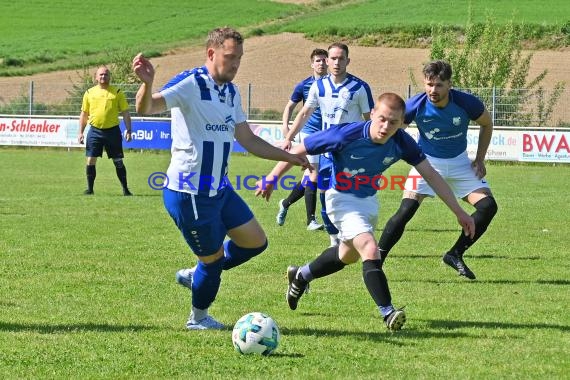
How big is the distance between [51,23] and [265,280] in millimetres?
56384

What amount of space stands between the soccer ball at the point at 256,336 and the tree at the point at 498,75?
21.7 meters

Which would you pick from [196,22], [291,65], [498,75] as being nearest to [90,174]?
[498,75]

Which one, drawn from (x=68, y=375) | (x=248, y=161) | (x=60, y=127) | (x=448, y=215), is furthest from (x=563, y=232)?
(x=60, y=127)

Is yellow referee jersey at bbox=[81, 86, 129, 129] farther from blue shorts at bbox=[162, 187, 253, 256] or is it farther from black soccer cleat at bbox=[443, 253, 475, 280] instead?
blue shorts at bbox=[162, 187, 253, 256]

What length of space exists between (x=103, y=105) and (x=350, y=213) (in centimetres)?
992

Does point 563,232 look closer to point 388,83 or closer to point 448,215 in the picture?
point 448,215

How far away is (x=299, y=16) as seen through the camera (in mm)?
61625

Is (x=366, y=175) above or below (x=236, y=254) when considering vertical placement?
above

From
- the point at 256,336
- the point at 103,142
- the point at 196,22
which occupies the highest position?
the point at 196,22

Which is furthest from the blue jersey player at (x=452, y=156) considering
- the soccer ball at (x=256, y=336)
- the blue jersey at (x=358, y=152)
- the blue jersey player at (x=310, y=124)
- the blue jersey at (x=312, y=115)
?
the blue jersey at (x=312, y=115)

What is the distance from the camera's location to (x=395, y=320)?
6.23m

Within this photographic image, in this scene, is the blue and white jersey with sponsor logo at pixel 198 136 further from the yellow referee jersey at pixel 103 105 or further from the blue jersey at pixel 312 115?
the yellow referee jersey at pixel 103 105

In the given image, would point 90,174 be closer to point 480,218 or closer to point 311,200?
point 311,200

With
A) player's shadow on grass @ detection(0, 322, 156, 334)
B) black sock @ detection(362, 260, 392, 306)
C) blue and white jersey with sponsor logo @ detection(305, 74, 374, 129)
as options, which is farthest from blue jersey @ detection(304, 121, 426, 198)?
blue and white jersey with sponsor logo @ detection(305, 74, 374, 129)
